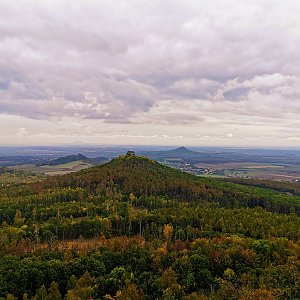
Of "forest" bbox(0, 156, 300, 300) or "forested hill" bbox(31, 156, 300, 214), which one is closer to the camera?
"forest" bbox(0, 156, 300, 300)

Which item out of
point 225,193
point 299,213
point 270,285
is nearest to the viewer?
point 270,285

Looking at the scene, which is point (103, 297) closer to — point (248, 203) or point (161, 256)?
point (161, 256)

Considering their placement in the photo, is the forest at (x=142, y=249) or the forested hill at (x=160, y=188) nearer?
the forest at (x=142, y=249)

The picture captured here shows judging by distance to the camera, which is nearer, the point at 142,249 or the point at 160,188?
the point at 142,249

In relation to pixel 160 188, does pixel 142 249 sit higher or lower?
lower

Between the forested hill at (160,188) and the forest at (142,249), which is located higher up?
the forested hill at (160,188)

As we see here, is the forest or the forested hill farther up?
the forested hill

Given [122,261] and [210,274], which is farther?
[122,261]

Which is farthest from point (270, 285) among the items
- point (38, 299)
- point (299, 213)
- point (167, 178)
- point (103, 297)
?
point (167, 178)
